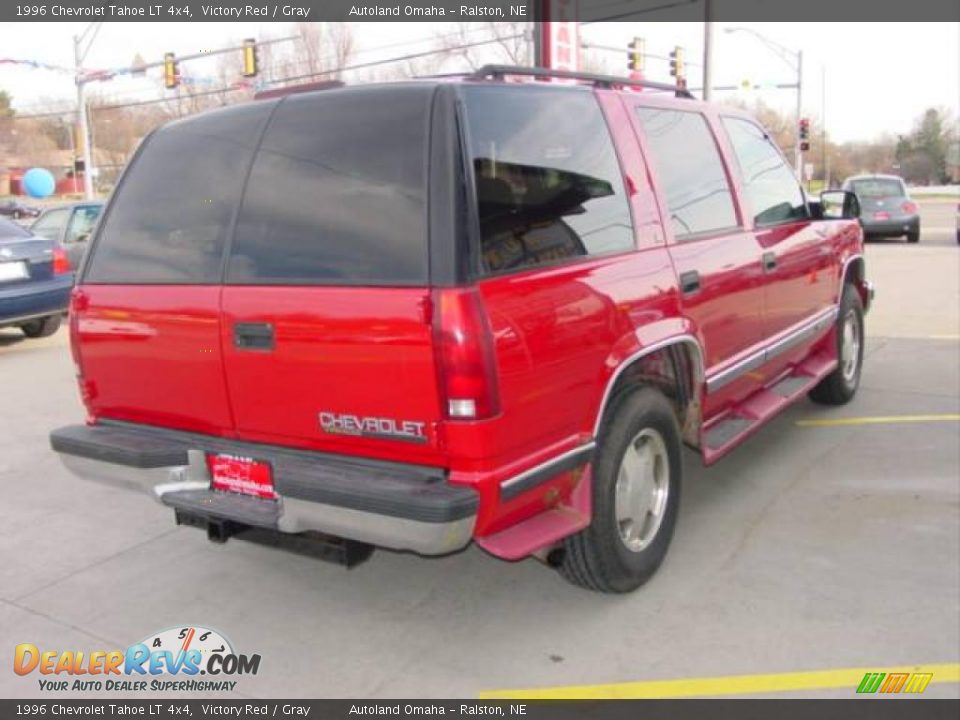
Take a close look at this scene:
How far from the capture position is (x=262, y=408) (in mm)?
3133

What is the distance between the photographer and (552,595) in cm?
365

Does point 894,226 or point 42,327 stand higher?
point 894,226

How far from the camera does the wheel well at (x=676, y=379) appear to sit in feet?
11.4

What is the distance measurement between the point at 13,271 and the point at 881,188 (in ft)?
64.1

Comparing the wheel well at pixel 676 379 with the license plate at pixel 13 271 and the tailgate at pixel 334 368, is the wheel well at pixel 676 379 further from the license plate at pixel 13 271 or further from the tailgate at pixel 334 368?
the license plate at pixel 13 271

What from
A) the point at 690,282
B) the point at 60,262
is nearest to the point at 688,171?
the point at 690,282

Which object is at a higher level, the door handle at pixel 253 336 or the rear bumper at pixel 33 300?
the door handle at pixel 253 336

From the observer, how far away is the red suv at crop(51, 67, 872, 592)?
9.17 ft

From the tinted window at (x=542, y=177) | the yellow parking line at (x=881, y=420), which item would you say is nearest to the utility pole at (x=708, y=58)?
the yellow parking line at (x=881, y=420)

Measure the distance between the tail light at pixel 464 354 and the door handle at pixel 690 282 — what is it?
53.3 inches

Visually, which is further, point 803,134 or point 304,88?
point 803,134

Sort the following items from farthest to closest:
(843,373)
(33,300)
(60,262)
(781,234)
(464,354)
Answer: (60,262) < (33,300) < (843,373) < (781,234) < (464,354)

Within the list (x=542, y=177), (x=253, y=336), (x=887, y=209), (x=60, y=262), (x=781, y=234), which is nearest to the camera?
(x=253, y=336)

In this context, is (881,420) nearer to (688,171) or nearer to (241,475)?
(688,171)
